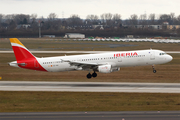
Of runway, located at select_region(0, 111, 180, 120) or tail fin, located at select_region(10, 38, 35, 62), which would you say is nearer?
runway, located at select_region(0, 111, 180, 120)

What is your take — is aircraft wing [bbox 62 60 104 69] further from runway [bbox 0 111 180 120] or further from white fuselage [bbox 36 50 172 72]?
runway [bbox 0 111 180 120]

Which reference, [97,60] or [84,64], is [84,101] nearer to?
[84,64]

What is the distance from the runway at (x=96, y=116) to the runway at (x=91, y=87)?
41.2 feet

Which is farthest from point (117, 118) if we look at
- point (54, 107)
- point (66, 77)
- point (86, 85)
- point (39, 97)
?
point (66, 77)

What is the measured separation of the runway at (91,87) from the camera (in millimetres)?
42406

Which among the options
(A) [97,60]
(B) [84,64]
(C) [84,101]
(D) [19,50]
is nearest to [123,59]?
(A) [97,60]

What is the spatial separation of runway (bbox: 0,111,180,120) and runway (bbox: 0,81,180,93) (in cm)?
1256

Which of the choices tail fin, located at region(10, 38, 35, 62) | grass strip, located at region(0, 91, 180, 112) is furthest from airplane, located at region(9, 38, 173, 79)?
grass strip, located at region(0, 91, 180, 112)

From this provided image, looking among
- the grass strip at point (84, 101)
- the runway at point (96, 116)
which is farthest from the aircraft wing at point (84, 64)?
the runway at point (96, 116)

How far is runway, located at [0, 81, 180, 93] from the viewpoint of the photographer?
42406mm

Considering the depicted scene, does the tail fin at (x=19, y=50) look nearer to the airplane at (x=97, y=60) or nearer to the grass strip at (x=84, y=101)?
the airplane at (x=97, y=60)

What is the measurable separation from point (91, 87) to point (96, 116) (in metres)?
17.3

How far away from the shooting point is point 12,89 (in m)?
43.5

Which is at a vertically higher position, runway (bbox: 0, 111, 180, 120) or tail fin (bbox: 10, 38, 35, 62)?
tail fin (bbox: 10, 38, 35, 62)
